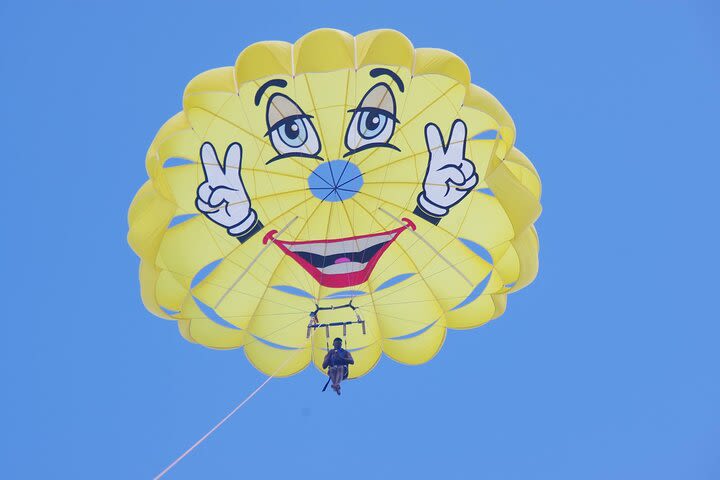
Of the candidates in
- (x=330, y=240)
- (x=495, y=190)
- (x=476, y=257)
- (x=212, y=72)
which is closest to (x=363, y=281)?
(x=330, y=240)

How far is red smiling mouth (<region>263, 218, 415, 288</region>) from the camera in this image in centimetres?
1598

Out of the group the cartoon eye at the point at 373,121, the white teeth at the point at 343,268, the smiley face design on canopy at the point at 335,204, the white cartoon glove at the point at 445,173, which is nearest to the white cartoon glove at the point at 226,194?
the smiley face design on canopy at the point at 335,204

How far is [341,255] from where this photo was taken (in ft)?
52.8

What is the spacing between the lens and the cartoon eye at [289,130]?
1408 centimetres

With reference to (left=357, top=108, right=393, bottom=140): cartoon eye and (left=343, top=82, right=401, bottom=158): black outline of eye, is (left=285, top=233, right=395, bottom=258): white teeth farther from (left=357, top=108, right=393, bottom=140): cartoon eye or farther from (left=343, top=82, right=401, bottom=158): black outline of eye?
(left=357, top=108, right=393, bottom=140): cartoon eye

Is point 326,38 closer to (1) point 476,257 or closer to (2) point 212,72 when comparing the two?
(2) point 212,72

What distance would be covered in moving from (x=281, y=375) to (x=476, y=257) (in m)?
3.71

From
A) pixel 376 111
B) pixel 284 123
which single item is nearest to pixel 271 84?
pixel 284 123

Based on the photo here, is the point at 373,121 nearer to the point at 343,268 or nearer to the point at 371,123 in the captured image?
the point at 371,123

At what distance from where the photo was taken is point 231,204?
1505cm

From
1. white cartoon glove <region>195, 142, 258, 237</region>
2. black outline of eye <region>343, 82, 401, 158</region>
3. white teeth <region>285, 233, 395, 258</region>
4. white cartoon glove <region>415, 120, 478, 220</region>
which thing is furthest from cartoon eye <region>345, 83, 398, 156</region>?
white teeth <region>285, 233, 395, 258</region>

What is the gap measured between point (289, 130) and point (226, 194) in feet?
4.59

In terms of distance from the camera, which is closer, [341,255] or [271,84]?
[271,84]

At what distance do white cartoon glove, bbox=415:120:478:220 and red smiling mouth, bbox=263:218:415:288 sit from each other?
0.74 m
